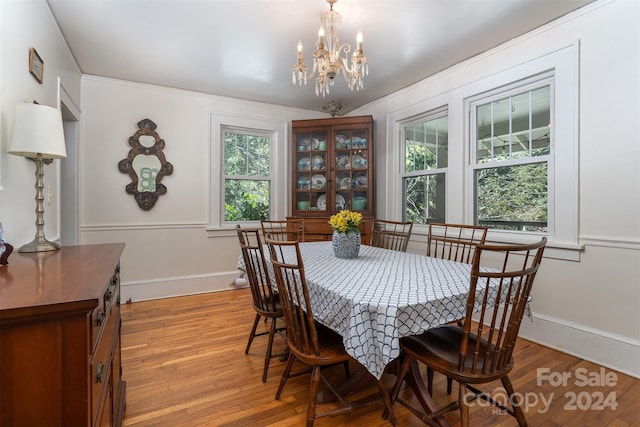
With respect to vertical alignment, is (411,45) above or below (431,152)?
above

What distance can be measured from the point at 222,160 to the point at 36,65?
7.47 ft

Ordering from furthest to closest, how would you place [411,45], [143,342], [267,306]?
[411,45] < [143,342] < [267,306]

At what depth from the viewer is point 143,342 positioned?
252cm

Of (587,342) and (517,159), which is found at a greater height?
(517,159)

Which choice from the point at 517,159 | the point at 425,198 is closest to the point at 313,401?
the point at 517,159

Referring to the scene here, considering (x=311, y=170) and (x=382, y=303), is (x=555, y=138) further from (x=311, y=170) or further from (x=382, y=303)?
(x=311, y=170)

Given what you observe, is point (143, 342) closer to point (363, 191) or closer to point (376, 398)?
point (376, 398)

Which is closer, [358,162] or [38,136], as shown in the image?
[38,136]

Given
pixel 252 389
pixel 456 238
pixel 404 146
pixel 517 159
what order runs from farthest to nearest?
pixel 404 146 < pixel 456 238 < pixel 517 159 < pixel 252 389

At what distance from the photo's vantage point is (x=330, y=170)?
4164mm

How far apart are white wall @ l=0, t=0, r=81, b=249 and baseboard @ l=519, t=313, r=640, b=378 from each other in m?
3.60

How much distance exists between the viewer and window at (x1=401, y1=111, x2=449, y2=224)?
11.2 ft

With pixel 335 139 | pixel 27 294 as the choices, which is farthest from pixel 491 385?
pixel 335 139

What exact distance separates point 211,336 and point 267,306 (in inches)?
34.5
